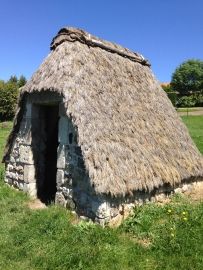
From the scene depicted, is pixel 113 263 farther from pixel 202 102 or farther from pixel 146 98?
pixel 202 102

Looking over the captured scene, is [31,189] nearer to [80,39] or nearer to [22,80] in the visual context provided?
[80,39]

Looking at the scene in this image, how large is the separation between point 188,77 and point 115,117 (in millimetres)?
67926

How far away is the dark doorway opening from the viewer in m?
9.61

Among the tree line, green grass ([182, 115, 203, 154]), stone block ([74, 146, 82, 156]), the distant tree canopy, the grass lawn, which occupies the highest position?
the tree line

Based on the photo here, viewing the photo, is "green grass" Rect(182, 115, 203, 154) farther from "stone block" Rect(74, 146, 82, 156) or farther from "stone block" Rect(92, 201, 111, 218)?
"stone block" Rect(92, 201, 111, 218)

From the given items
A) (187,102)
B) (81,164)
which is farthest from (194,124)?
(81,164)

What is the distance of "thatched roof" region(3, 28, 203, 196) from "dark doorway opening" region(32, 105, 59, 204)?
0.99m

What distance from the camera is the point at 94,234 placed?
662 cm

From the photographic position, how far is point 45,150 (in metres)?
9.88

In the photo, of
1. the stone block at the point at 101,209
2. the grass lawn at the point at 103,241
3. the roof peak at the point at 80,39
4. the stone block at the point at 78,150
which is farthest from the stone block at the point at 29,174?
the roof peak at the point at 80,39

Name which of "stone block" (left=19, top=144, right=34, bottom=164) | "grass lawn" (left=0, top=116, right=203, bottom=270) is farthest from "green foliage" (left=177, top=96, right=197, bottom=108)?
"grass lawn" (left=0, top=116, right=203, bottom=270)

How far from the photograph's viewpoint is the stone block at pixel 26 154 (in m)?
9.41

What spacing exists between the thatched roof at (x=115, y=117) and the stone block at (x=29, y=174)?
77.4 inches

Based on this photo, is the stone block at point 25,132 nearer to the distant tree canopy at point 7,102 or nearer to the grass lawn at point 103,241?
the grass lawn at point 103,241
